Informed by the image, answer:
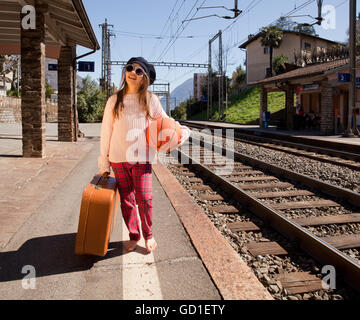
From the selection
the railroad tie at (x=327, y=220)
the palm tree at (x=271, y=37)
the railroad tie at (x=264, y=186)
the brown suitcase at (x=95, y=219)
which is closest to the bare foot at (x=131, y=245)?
the brown suitcase at (x=95, y=219)

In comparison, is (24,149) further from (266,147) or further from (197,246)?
(266,147)

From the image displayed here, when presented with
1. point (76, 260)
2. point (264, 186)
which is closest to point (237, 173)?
point (264, 186)

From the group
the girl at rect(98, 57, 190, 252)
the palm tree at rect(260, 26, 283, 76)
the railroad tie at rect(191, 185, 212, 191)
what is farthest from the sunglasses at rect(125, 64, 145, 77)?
the palm tree at rect(260, 26, 283, 76)

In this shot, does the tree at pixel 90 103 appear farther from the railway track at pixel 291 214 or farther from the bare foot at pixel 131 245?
the bare foot at pixel 131 245

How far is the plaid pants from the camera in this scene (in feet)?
11.3

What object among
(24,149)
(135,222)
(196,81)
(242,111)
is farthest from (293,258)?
(196,81)

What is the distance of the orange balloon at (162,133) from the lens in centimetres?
338

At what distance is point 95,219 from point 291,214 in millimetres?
3011

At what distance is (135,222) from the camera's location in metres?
3.69

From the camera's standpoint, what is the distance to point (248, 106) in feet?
162

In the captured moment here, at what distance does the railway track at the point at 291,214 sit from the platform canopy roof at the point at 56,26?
4912 millimetres

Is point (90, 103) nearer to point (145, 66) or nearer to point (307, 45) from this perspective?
point (145, 66)

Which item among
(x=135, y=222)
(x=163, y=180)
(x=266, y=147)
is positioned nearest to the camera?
(x=135, y=222)
